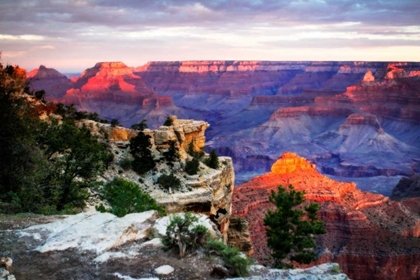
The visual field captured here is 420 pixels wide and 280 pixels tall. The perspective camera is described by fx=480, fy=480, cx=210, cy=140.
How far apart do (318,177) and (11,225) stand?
41.3 meters

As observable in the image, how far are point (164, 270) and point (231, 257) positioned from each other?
150 cm

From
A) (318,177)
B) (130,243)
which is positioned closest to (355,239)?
(318,177)

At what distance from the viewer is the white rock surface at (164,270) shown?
1007cm

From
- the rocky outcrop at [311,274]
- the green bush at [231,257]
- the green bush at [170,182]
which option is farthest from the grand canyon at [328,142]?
the rocky outcrop at [311,274]

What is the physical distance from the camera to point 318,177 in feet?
168

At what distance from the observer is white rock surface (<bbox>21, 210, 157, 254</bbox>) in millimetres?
11570

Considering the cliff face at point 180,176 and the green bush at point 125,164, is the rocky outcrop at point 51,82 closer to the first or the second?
the cliff face at point 180,176

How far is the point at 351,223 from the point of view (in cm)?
4012

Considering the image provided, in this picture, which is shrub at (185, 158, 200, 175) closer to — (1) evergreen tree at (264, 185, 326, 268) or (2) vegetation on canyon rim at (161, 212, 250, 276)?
(1) evergreen tree at (264, 185, 326, 268)

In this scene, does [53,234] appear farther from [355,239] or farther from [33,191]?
[355,239]

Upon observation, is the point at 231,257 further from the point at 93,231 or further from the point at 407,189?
the point at 407,189

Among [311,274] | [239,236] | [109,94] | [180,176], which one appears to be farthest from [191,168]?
[109,94]

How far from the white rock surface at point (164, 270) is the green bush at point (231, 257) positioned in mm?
1099

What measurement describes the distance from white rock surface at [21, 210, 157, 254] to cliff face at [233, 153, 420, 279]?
23.0 meters
